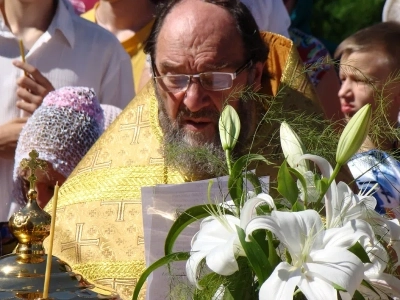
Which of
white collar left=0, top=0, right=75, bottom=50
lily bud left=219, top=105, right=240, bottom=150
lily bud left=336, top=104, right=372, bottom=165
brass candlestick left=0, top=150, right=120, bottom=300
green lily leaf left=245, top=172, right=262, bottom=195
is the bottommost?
white collar left=0, top=0, right=75, bottom=50

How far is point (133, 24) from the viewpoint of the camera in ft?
15.8

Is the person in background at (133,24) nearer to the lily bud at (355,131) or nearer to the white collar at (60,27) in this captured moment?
the white collar at (60,27)

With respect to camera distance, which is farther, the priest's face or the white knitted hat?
the white knitted hat

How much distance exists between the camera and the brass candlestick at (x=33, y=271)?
7.31ft

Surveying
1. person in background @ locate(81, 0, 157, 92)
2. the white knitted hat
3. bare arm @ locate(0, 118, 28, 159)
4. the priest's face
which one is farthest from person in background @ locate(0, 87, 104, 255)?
person in background @ locate(81, 0, 157, 92)

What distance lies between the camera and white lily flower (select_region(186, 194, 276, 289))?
1913 millimetres

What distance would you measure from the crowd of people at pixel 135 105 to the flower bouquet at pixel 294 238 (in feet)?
2.31

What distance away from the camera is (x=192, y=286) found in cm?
216

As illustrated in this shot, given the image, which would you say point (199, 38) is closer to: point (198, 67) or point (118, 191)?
point (198, 67)

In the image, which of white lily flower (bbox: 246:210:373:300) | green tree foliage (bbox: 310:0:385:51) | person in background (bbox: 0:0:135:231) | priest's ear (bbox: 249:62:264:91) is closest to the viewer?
white lily flower (bbox: 246:210:373:300)

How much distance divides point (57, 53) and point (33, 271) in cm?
227

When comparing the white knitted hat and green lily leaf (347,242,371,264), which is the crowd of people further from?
Answer: green lily leaf (347,242,371,264)

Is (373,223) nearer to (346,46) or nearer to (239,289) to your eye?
(239,289)

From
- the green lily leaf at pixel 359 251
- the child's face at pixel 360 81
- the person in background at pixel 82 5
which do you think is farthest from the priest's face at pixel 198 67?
the person in background at pixel 82 5
